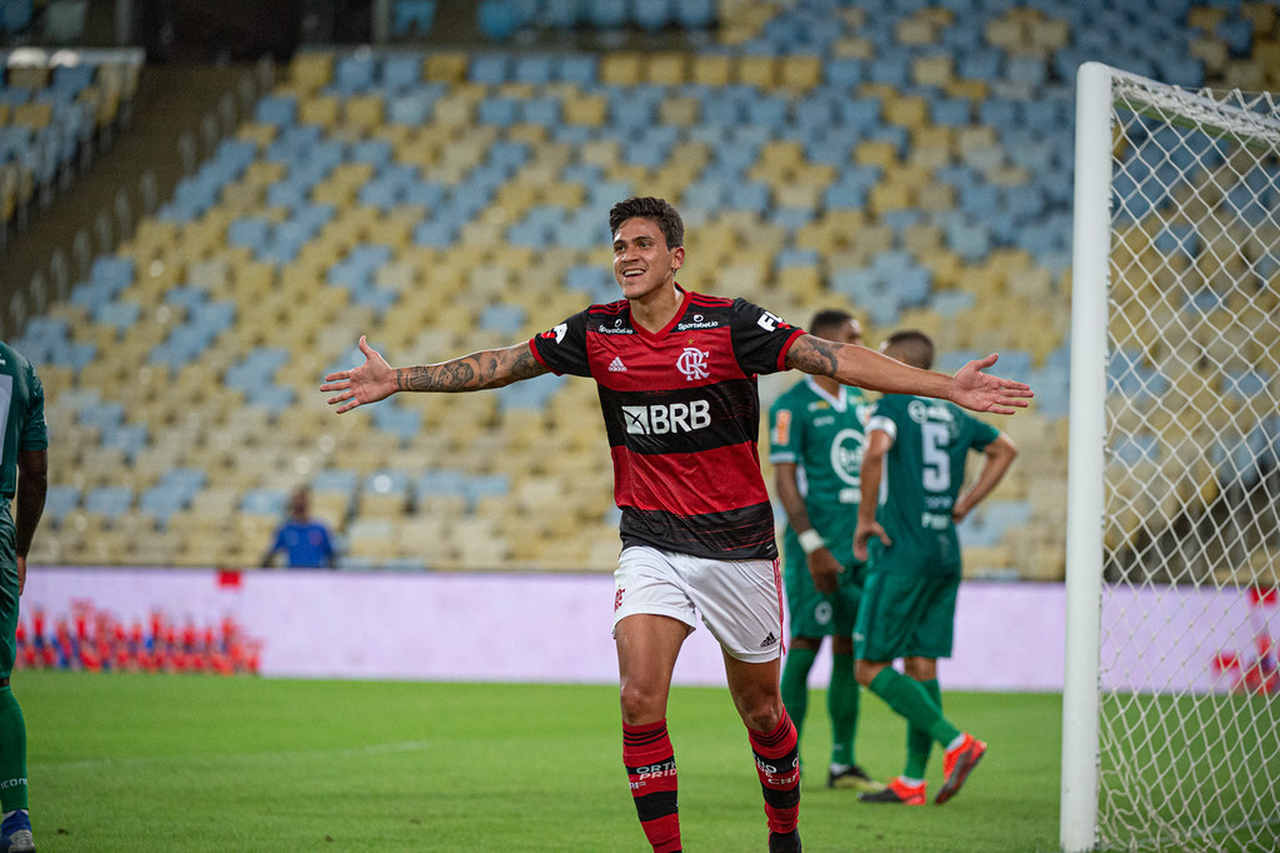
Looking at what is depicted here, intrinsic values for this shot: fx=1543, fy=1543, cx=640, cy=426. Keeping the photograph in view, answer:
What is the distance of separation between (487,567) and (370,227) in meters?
6.75

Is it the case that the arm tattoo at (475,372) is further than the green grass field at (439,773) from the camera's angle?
No

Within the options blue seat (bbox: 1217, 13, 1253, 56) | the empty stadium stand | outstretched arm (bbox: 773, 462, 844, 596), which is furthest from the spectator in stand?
blue seat (bbox: 1217, 13, 1253, 56)

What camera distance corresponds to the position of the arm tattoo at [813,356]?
4.65 meters

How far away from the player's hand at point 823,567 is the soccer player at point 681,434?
2217mm

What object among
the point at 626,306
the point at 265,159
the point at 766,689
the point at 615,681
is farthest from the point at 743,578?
the point at 265,159

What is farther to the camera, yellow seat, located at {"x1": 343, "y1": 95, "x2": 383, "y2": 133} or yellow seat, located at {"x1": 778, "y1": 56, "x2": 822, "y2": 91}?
yellow seat, located at {"x1": 343, "y1": 95, "x2": 383, "y2": 133}

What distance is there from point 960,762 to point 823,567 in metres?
1.10

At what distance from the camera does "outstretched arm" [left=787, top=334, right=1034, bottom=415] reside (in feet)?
14.7

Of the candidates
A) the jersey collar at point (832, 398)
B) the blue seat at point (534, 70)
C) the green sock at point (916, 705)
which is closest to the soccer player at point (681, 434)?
the green sock at point (916, 705)

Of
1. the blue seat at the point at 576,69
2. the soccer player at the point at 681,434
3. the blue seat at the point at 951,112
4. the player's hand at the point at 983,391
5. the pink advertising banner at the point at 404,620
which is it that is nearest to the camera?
the player's hand at the point at 983,391

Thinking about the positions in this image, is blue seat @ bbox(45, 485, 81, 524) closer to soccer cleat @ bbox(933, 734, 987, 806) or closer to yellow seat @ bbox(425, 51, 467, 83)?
yellow seat @ bbox(425, 51, 467, 83)

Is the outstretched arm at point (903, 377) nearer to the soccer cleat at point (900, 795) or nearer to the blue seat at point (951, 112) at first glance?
the soccer cleat at point (900, 795)

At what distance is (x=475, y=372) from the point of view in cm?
496

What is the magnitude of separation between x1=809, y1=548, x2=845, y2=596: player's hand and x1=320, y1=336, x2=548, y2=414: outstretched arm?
2557mm
